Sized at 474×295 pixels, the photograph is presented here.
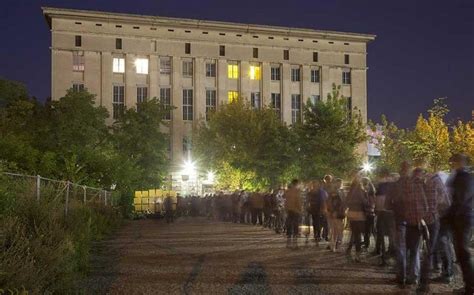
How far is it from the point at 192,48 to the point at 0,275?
69255 mm

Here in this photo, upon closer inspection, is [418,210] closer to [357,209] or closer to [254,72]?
[357,209]

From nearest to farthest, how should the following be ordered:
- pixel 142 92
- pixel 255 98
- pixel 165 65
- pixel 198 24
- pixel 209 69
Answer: pixel 142 92
pixel 165 65
pixel 198 24
pixel 209 69
pixel 255 98

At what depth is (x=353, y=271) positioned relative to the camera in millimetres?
12094

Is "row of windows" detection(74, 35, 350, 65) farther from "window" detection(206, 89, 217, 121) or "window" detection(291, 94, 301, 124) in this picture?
"window" detection(291, 94, 301, 124)

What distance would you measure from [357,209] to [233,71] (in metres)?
64.7

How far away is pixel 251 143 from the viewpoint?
55.6 m

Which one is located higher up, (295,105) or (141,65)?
→ (141,65)

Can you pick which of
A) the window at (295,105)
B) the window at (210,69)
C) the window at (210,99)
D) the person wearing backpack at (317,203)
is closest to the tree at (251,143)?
the window at (210,99)

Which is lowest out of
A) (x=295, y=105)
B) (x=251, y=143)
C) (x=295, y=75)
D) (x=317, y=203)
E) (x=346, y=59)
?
(x=317, y=203)

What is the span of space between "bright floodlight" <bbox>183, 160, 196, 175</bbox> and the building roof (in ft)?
52.5

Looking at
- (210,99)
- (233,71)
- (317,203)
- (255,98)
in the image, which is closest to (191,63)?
(210,99)

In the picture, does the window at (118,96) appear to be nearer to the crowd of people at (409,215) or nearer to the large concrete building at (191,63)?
the large concrete building at (191,63)

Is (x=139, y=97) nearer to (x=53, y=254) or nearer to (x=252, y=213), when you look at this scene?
(x=252, y=213)

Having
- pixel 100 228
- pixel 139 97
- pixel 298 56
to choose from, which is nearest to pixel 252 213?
pixel 100 228
